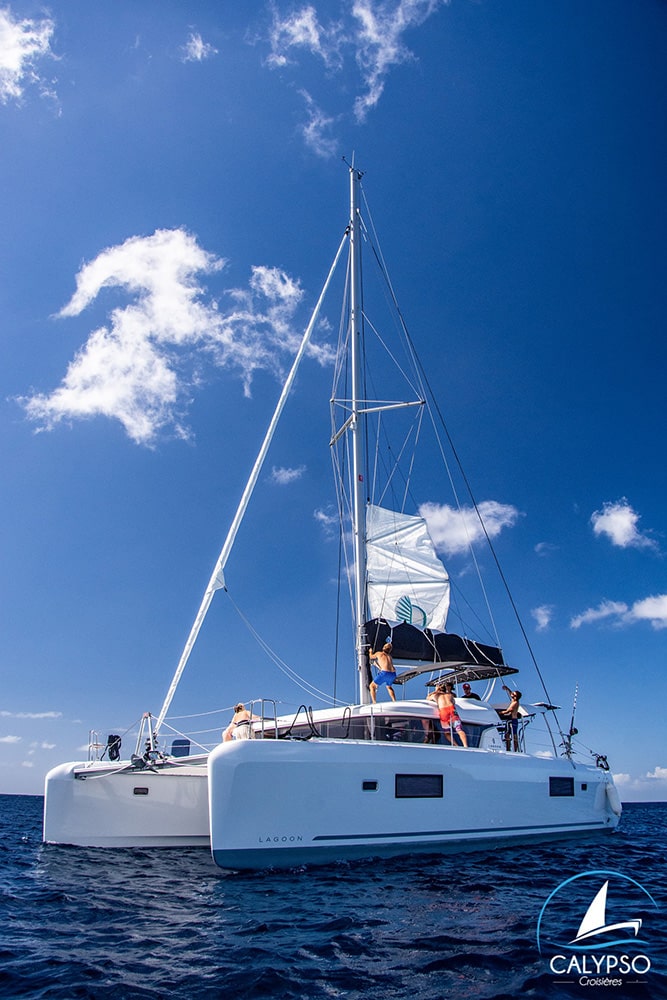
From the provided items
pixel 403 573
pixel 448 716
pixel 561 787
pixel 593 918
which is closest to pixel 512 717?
pixel 561 787

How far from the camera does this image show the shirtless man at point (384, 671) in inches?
528

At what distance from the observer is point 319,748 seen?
967cm

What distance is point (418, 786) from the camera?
10.6m

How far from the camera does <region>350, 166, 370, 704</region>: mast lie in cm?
1415

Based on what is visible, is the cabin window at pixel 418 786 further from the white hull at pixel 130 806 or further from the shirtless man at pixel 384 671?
the white hull at pixel 130 806

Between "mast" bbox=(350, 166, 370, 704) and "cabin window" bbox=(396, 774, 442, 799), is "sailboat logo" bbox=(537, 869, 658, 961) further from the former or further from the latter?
"mast" bbox=(350, 166, 370, 704)

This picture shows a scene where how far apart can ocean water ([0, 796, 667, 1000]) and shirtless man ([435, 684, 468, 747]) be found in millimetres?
2068

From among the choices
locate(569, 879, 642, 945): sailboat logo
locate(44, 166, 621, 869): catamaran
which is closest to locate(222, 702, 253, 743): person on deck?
locate(44, 166, 621, 869): catamaran

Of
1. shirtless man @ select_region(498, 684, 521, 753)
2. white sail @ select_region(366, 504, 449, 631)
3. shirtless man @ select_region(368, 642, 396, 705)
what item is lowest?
shirtless man @ select_region(498, 684, 521, 753)

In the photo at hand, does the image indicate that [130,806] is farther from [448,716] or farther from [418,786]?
[448,716]

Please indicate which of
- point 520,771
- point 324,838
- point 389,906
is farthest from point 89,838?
point 520,771

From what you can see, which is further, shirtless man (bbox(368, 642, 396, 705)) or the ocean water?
shirtless man (bbox(368, 642, 396, 705))

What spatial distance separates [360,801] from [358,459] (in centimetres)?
808

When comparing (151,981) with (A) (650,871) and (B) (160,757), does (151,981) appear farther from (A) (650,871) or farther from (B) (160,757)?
(A) (650,871)
